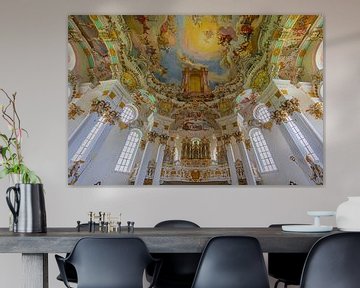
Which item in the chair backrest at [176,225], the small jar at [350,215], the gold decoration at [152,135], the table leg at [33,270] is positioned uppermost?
the gold decoration at [152,135]

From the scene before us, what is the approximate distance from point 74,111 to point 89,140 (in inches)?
10.7

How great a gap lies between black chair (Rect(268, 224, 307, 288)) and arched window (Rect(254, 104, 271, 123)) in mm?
1434

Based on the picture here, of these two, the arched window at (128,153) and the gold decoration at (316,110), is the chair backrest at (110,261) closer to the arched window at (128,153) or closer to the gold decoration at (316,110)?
the arched window at (128,153)

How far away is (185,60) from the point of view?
5.79 metres

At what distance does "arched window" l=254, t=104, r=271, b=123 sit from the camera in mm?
5770

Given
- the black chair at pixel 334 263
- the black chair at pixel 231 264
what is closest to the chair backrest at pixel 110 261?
the black chair at pixel 231 264

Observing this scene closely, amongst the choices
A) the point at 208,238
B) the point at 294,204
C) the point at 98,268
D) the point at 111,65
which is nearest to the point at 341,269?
the point at 208,238

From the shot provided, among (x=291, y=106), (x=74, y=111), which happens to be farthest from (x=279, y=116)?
(x=74, y=111)

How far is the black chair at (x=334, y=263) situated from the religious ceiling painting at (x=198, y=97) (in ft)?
7.88

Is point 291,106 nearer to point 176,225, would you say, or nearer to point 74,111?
point 176,225

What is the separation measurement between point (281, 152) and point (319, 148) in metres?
0.33

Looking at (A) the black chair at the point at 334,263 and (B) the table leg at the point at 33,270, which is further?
(B) the table leg at the point at 33,270

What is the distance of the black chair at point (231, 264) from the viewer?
3.42 metres

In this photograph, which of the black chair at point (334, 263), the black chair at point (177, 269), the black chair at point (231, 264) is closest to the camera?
the black chair at point (334, 263)
